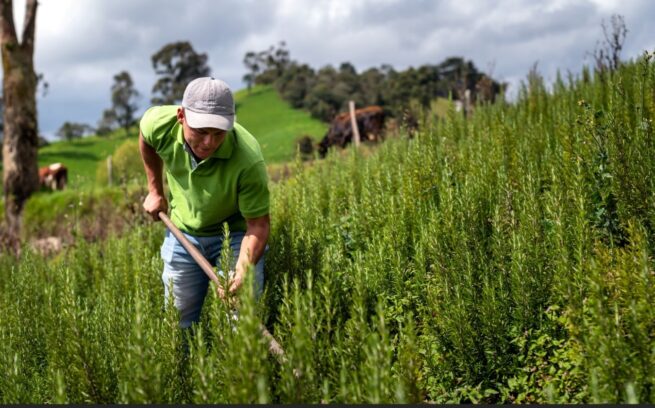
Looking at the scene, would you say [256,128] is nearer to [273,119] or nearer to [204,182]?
[273,119]

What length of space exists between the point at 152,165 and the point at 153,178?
118 millimetres

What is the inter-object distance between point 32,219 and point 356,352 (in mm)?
13585

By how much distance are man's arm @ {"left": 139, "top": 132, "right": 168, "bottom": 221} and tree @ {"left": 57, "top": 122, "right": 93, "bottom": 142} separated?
268 ft

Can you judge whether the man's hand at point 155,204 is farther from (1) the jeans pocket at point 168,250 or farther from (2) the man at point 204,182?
(1) the jeans pocket at point 168,250

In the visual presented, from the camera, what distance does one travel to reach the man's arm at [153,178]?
452 cm

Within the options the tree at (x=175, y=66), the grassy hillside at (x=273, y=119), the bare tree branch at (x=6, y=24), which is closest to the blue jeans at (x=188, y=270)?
the bare tree branch at (x=6, y=24)

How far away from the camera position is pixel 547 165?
180 inches

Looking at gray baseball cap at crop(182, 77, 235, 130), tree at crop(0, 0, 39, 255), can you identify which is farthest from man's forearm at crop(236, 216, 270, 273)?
tree at crop(0, 0, 39, 255)

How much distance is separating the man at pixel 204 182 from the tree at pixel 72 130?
269 feet

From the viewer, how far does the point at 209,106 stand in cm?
342

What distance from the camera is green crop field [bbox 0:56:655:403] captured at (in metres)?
2.38

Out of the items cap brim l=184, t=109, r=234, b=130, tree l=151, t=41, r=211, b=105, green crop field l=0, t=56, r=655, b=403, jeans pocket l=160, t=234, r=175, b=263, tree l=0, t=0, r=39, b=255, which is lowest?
green crop field l=0, t=56, r=655, b=403

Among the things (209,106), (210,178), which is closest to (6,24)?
(210,178)

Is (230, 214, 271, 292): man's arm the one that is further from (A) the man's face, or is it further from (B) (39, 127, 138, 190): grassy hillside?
(B) (39, 127, 138, 190): grassy hillside
